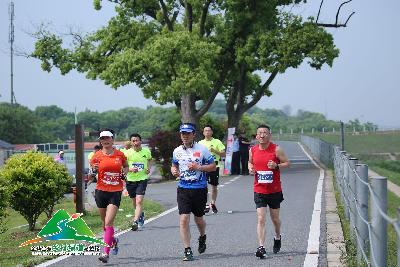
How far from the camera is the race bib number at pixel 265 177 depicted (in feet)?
32.4

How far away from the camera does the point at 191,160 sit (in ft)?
32.2

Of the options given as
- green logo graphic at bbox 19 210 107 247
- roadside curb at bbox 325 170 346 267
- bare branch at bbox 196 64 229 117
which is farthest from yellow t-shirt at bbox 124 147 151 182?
bare branch at bbox 196 64 229 117

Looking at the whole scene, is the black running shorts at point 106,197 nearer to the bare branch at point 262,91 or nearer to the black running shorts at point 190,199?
the black running shorts at point 190,199

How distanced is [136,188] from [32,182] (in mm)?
2690

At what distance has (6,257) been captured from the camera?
36.3ft

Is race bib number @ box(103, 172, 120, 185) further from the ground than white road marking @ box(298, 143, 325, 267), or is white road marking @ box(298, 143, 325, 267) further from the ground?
race bib number @ box(103, 172, 120, 185)

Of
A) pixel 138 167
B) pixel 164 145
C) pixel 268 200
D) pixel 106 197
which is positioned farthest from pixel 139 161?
pixel 164 145

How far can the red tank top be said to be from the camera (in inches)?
389

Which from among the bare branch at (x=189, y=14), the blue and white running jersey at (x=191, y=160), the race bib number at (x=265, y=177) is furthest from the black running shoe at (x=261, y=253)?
the bare branch at (x=189, y=14)

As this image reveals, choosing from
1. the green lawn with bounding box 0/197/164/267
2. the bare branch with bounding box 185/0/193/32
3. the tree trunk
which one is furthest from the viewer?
the tree trunk

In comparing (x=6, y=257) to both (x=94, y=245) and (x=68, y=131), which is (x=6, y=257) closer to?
(x=94, y=245)

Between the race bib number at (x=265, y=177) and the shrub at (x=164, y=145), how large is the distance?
897 inches

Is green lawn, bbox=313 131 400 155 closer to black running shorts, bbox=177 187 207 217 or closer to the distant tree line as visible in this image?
the distant tree line

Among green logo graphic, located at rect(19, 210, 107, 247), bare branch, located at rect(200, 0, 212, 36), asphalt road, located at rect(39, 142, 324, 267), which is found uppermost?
bare branch, located at rect(200, 0, 212, 36)
